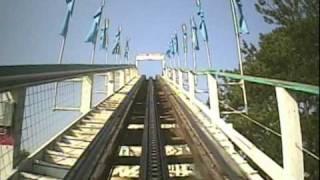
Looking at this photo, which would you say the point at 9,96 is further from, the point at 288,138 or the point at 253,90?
the point at 253,90

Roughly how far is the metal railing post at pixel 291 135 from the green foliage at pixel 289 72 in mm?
51

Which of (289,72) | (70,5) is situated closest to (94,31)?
(70,5)

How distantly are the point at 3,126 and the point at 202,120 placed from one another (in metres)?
5.40

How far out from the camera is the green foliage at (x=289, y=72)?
213 centimetres

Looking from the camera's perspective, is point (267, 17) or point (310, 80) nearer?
point (310, 80)

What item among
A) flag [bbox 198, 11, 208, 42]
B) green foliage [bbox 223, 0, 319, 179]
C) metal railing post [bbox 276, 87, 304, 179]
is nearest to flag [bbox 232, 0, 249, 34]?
green foliage [bbox 223, 0, 319, 179]

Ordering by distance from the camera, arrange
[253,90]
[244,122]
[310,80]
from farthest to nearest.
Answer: [244,122]
[253,90]
[310,80]

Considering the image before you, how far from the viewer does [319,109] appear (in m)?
1.91

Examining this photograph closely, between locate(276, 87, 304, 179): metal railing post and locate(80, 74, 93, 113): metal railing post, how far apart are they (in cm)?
535

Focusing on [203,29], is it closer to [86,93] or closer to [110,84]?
[110,84]

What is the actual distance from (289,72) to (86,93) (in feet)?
14.8

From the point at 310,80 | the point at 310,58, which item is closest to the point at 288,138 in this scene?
the point at 310,80

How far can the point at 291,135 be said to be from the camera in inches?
123

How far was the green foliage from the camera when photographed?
213 cm
